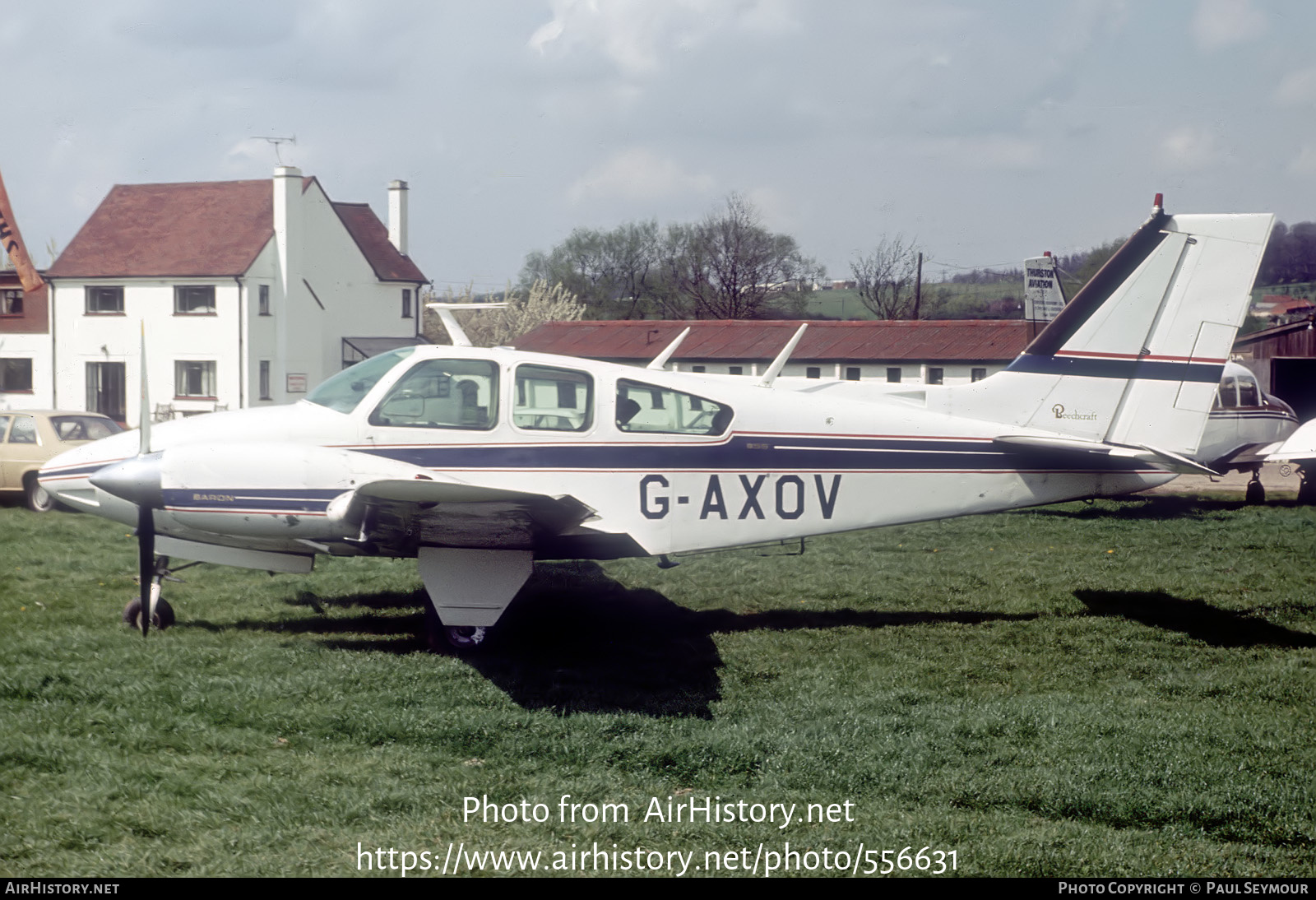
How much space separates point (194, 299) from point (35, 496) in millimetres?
19243

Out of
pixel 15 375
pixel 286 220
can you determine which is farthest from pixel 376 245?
pixel 15 375

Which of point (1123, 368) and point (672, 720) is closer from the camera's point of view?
point (672, 720)

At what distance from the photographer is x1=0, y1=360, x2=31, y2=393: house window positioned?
3422 centimetres

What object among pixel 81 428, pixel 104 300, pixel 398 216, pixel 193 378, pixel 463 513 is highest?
pixel 398 216

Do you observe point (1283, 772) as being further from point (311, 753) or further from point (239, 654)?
point (239, 654)

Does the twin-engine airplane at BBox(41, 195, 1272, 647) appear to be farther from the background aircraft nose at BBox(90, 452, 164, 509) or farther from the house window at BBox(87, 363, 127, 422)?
the house window at BBox(87, 363, 127, 422)

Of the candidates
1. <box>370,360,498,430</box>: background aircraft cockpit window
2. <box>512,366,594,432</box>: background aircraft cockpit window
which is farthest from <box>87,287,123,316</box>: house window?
<box>512,366,594,432</box>: background aircraft cockpit window

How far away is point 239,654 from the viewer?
7.35m

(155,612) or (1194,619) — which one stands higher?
(155,612)

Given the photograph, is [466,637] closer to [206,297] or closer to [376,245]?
[206,297]

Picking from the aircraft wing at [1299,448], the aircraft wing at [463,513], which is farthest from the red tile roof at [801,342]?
the aircraft wing at [463,513]

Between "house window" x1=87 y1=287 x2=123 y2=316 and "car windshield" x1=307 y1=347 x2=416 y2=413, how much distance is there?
2890cm

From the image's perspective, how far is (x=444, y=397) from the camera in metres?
7.93

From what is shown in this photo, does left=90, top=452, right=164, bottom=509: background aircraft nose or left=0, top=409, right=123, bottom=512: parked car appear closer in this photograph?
left=90, top=452, right=164, bottom=509: background aircraft nose
